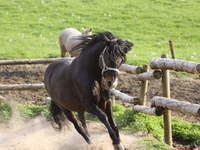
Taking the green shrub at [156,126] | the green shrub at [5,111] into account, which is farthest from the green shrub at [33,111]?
the green shrub at [156,126]

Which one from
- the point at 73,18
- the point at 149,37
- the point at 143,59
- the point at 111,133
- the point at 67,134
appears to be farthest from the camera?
the point at 73,18

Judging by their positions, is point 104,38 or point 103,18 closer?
point 104,38

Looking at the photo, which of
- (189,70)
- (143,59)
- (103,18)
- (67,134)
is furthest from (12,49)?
(189,70)

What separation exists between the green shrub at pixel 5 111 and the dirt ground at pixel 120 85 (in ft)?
3.27

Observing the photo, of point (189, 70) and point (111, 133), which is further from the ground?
point (189, 70)

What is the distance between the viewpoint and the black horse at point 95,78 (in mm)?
7047

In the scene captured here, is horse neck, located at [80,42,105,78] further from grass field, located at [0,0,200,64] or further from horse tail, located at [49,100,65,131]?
grass field, located at [0,0,200,64]

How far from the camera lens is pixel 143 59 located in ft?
60.1

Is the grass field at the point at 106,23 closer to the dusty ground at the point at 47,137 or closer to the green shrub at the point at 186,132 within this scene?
the dusty ground at the point at 47,137

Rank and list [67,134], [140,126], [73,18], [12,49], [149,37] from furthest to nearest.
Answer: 1. [73,18]
2. [149,37]
3. [12,49]
4. [67,134]
5. [140,126]

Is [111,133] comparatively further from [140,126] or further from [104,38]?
[140,126]

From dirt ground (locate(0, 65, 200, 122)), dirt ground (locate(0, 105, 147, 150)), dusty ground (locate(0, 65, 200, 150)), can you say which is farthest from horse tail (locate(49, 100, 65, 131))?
dirt ground (locate(0, 65, 200, 122))

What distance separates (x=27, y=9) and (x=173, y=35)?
8.17 m

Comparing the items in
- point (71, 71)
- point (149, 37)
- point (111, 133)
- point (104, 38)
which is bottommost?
point (149, 37)
